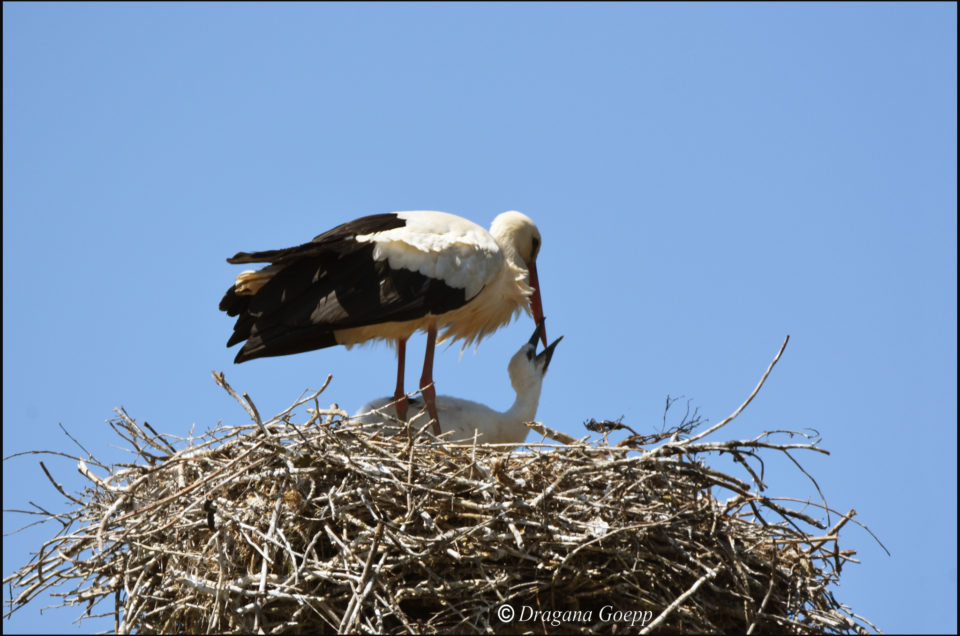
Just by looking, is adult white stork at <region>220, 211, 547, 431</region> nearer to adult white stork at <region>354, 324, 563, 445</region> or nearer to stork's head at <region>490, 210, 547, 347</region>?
adult white stork at <region>354, 324, 563, 445</region>

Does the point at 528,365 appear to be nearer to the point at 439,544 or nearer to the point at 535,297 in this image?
the point at 535,297

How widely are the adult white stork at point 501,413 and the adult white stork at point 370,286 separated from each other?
4.3 inches

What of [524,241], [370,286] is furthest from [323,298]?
[524,241]

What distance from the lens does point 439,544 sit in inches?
166

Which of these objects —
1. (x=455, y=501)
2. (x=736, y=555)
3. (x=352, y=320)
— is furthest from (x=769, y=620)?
(x=352, y=320)

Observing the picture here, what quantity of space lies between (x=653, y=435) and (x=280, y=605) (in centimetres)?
161

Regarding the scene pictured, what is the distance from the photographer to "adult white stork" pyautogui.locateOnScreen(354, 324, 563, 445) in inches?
222

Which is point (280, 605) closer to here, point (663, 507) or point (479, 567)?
point (479, 567)

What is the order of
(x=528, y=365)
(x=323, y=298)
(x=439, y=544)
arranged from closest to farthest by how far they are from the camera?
(x=439, y=544), (x=323, y=298), (x=528, y=365)

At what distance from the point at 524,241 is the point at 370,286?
1.26 m

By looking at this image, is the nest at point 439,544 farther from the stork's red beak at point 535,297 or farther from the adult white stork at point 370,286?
the stork's red beak at point 535,297

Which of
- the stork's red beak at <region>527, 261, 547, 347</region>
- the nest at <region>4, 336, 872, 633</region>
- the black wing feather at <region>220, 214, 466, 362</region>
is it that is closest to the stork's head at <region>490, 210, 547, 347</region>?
the stork's red beak at <region>527, 261, 547, 347</region>

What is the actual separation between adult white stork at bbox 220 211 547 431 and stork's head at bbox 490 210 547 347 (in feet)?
1.19

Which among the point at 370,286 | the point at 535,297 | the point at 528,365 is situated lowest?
the point at 528,365
